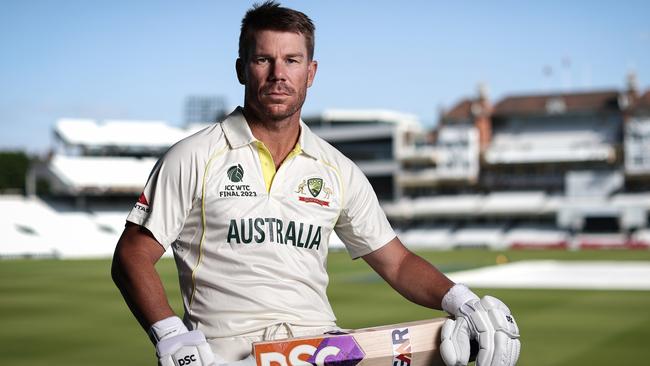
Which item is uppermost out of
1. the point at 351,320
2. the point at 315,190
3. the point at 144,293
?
the point at 315,190

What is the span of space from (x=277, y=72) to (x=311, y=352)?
0.91 m

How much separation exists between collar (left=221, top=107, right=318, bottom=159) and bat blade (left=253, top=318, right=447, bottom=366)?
2.34 ft

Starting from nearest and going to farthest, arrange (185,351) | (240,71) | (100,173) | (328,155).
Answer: (185,351) → (240,71) → (328,155) → (100,173)

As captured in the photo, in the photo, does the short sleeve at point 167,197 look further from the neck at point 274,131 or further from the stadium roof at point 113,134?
the stadium roof at point 113,134

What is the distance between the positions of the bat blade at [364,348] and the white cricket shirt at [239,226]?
0.27 m

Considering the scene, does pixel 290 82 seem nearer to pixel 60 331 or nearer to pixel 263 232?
pixel 263 232

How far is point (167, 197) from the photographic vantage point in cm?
291

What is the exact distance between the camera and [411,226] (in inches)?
2633

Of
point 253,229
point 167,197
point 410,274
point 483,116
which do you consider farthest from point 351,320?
point 483,116

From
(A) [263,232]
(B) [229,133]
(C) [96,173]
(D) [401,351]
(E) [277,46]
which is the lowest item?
(C) [96,173]

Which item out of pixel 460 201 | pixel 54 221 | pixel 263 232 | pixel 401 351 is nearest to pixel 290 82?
pixel 263 232

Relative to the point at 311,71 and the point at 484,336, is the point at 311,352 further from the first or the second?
the point at 311,71

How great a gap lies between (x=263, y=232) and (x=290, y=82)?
0.50 meters

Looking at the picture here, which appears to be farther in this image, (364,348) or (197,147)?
(197,147)
